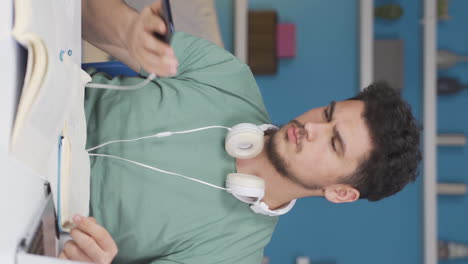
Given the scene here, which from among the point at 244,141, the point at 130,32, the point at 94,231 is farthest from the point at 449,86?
the point at 94,231

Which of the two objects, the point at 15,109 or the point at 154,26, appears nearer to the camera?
the point at 15,109

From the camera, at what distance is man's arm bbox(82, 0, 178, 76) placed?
83 cm

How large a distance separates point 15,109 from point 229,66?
2.42 ft

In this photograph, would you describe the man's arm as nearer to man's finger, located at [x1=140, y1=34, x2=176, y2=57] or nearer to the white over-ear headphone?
man's finger, located at [x1=140, y1=34, x2=176, y2=57]

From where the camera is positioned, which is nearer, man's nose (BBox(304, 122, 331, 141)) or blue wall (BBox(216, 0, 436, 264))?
man's nose (BBox(304, 122, 331, 141))

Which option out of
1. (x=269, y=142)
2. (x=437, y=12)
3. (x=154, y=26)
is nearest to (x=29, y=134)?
(x=154, y=26)

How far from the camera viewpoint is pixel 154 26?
83cm

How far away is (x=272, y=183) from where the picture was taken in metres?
1.26

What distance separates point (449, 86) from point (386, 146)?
1.17 m

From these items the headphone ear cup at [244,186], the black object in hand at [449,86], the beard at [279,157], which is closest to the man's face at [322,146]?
the beard at [279,157]

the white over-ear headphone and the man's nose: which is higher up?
the man's nose

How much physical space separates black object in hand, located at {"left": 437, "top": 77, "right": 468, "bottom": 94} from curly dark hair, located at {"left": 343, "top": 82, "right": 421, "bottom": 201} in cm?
100

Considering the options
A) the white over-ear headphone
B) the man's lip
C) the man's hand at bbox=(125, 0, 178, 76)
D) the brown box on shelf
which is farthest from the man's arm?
the brown box on shelf

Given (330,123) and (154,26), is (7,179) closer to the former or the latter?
(154,26)
